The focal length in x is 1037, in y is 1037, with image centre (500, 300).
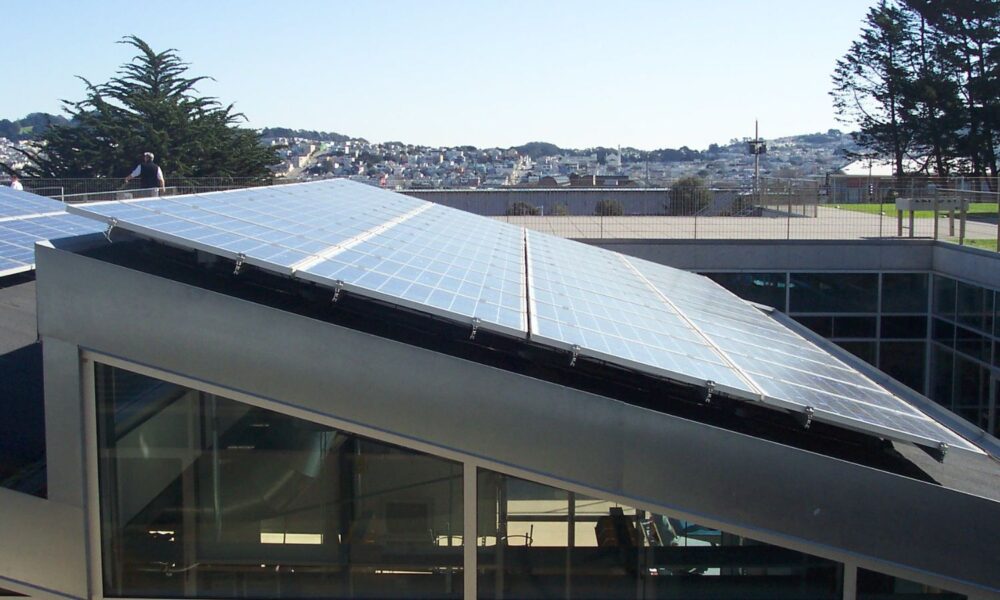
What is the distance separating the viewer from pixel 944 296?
24.7 meters

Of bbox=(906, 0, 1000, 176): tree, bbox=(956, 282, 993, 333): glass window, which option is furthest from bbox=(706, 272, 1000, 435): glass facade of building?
bbox=(906, 0, 1000, 176): tree

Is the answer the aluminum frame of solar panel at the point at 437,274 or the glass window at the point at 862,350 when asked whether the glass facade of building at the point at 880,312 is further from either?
the aluminum frame of solar panel at the point at 437,274

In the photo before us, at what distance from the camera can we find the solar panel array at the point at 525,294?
348 inches

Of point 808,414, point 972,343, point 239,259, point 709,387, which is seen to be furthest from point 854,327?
point 239,259

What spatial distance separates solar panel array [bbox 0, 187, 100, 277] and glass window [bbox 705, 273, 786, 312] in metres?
15.4

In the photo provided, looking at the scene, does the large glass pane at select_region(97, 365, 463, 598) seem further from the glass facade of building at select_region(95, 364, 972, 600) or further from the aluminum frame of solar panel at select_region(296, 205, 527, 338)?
the aluminum frame of solar panel at select_region(296, 205, 527, 338)

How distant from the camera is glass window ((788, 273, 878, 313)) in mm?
25438

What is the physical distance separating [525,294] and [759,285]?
16169 mm

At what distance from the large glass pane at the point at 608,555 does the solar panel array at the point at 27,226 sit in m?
6.28

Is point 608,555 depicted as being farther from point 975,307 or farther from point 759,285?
point 759,285

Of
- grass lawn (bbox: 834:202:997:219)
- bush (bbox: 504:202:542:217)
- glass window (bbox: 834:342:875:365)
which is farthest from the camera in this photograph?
bush (bbox: 504:202:542:217)

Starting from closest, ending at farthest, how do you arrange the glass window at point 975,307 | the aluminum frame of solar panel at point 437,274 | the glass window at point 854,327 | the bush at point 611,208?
the aluminum frame of solar panel at point 437,274
the glass window at point 975,307
the glass window at point 854,327
the bush at point 611,208

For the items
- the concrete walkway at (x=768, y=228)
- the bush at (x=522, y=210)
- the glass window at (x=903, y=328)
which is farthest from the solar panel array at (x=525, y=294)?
the bush at (x=522, y=210)

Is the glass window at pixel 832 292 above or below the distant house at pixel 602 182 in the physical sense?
below
